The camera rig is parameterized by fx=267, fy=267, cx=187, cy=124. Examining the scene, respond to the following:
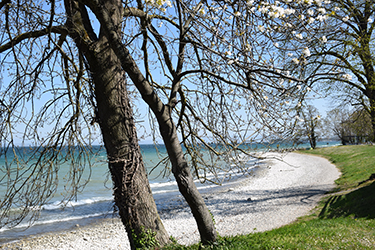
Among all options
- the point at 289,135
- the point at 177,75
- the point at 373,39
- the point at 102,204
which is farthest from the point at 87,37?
the point at 102,204

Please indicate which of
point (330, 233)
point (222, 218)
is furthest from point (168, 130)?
point (222, 218)

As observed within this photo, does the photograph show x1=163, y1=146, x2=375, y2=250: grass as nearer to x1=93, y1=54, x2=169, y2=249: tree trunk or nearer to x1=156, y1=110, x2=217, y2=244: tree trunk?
x1=156, y1=110, x2=217, y2=244: tree trunk

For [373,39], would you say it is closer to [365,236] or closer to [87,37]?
[365,236]

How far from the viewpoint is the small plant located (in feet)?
12.8

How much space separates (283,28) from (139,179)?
2980 mm

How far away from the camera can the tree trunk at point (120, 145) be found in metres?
3.95

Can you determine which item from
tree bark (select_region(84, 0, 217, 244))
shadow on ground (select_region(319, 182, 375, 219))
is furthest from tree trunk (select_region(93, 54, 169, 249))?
shadow on ground (select_region(319, 182, 375, 219))

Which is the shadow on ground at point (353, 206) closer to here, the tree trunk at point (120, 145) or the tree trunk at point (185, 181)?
the tree trunk at point (185, 181)

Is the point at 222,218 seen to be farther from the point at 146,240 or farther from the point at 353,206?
the point at 146,240

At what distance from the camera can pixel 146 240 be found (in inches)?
155

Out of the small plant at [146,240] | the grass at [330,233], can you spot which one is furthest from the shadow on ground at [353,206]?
the small plant at [146,240]

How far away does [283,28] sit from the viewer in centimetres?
365

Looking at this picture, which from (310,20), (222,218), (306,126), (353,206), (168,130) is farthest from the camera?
(222,218)

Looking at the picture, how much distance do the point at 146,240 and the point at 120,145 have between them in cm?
145
